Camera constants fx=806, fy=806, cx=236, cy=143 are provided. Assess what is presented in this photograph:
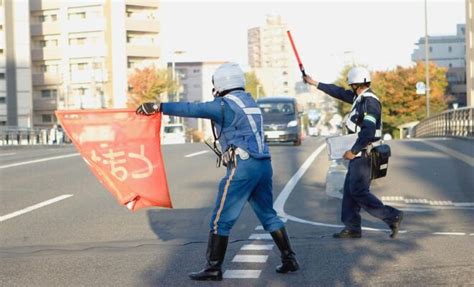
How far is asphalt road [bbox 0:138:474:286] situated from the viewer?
6613 millimetres

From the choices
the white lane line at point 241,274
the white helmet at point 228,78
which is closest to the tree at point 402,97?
the white lane line at point 241,274

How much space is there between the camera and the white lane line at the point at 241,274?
6.53m

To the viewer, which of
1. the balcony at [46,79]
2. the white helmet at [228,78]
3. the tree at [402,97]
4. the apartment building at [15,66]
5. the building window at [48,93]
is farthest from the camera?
the tree at [402,97]

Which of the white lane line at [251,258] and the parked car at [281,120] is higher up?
the parked car at [281,120]

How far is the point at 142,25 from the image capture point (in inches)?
2931

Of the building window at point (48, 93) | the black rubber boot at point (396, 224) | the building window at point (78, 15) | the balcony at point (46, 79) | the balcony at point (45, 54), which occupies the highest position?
the building window at point (78, 15)

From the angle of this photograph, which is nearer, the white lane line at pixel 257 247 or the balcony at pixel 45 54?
the white lane line at pixel 257 247

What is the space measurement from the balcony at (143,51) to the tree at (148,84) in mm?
1857

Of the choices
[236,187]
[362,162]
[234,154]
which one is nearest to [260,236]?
[362,162]

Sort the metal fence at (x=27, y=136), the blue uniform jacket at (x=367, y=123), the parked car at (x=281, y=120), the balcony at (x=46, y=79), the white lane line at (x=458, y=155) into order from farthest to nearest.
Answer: the balcony at (x=46, y=79) → the metal fence at (x=27, y=136) → the parked car at (x=281, y=120) → the white lane line at (x=458, y=155) → the blue uniform jacket at (x=367, y=123)

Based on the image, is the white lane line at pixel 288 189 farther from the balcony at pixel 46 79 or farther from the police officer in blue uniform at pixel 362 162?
the balcony at pixel 46 79

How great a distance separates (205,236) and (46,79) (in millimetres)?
66942

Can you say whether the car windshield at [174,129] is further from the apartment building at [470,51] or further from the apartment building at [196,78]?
the apartment building at [196,78]

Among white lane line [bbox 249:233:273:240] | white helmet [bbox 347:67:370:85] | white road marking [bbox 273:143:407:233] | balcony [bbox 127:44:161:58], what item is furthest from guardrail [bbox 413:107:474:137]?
balcony [bbox 127:44:161:58]
